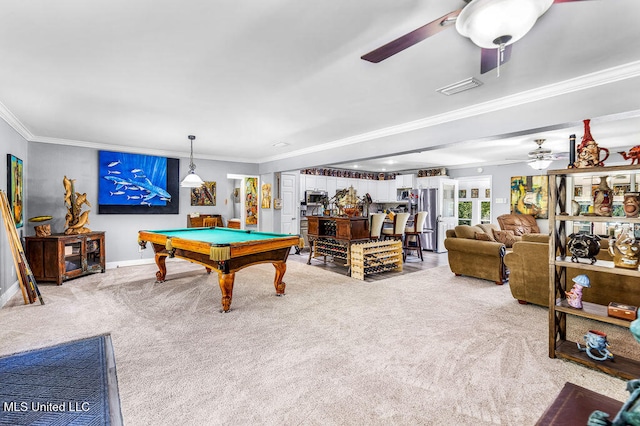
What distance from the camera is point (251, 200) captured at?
8023 millimetres

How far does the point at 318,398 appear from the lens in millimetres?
1950

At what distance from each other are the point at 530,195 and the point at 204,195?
25.0 feet

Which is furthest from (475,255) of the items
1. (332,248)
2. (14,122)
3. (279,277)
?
(14,122)

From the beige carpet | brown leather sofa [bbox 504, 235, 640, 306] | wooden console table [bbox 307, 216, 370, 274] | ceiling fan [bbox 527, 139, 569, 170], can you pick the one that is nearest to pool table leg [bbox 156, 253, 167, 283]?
the beige carpet

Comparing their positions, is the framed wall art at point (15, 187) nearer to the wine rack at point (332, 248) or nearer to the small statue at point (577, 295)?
the wine rack at point (332, 248)

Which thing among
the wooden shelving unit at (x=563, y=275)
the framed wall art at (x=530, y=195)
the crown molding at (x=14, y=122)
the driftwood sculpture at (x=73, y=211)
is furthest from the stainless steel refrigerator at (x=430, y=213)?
the crown molding at (x=14, y=122)

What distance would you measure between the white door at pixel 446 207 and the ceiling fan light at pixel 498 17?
730 centimetres

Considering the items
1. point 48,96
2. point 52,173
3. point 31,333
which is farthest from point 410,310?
point 52,173

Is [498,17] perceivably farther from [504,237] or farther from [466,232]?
[504,237]

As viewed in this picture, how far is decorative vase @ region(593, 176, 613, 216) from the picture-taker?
2.34 m

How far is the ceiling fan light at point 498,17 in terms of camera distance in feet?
4.24

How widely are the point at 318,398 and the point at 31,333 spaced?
2853mm

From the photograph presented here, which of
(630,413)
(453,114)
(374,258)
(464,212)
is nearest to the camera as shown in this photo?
(630,413)

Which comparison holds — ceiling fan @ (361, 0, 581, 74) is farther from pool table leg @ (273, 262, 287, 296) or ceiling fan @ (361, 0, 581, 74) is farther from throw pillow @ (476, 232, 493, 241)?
throw pillow @ (476, 232, 493, 241)
